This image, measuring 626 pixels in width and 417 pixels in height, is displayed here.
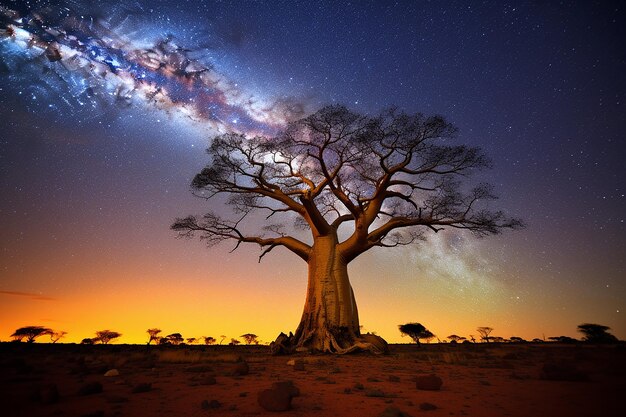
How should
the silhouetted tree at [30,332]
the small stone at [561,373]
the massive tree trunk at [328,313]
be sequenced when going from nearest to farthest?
1. the small stone at [561,373]
2. the massive tree trunk at [328,313]
3. the silhouetted tree at [30,332]

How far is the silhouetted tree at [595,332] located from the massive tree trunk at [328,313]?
36697 millimetres

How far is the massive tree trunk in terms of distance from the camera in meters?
12.4

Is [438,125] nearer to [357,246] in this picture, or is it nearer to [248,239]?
[357,246]

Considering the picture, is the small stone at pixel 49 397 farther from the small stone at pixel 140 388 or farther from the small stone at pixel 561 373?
the small stone at pixel 561 373

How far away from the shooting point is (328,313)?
13.1 meters

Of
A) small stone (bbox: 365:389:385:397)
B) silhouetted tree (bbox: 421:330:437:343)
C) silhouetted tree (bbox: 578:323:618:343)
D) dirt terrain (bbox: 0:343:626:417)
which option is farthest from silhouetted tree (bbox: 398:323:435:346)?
small stone (bbox: 365:389:385:397)

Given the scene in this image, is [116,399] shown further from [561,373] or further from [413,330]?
[413,330]

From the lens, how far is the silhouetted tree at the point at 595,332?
3425 centimetres

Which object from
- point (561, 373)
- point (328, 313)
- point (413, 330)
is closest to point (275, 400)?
point (561, 373)

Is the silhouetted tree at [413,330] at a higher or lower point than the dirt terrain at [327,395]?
higher

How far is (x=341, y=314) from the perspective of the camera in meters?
13.1

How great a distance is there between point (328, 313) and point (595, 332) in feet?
129

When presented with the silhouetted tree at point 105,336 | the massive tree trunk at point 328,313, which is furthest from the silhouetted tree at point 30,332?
the massive tree trunk at point 328,313

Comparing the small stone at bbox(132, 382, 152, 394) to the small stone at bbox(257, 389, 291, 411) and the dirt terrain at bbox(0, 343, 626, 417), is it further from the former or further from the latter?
the small stone at bbox(257, 389, 291, 411)
